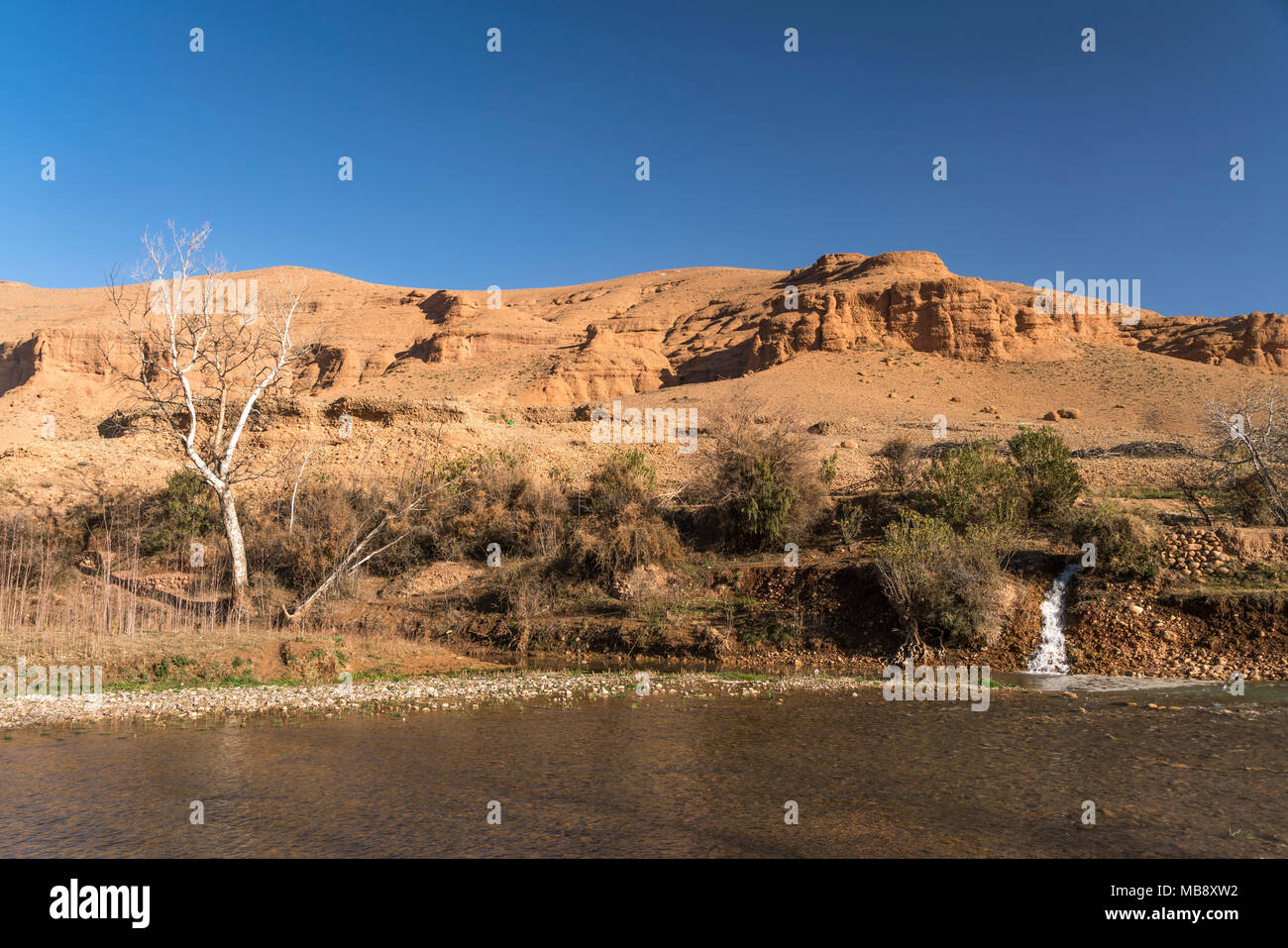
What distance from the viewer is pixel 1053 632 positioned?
604 inches

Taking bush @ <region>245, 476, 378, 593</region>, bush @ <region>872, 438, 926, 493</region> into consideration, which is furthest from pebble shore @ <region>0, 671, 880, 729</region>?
bush @ <region>872, 438, 926, 493</region>

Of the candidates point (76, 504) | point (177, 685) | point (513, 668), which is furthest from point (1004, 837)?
point (76, 504)

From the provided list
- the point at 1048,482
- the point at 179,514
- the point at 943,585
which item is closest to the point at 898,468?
the point at 1048,482

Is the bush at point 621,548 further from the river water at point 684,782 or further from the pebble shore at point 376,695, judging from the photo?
the river water at point 684,782

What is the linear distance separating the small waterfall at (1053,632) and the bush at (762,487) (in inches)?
249

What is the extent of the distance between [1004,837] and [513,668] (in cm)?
1092

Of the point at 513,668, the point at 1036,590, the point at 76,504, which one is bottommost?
the point at 513,668

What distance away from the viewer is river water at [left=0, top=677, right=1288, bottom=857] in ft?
22.1

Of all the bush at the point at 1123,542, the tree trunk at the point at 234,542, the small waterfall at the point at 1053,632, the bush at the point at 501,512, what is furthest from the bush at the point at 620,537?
the bush at the point at 1123,542

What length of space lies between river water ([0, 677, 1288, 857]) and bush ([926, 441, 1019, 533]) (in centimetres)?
747

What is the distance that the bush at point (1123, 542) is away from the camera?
15.8m

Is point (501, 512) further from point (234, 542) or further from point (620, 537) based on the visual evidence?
point (234, 542)

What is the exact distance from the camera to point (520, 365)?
72.6m
